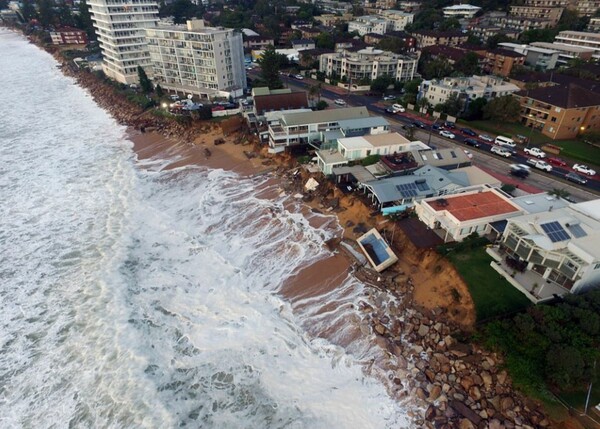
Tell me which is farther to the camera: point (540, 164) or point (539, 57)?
point (539, 57)

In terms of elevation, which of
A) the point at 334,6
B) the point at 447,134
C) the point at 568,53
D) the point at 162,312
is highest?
the point at 334,6

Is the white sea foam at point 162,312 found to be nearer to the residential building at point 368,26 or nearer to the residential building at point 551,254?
the residential building at point 551,254

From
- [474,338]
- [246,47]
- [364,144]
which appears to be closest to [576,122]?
[364,144]

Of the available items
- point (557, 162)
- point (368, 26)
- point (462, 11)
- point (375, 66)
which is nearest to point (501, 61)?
point (375, 66)

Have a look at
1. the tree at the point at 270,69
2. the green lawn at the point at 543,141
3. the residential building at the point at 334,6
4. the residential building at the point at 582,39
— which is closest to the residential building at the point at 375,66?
the tree at the point at 270,69

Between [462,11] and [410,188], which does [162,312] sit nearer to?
[410,188]

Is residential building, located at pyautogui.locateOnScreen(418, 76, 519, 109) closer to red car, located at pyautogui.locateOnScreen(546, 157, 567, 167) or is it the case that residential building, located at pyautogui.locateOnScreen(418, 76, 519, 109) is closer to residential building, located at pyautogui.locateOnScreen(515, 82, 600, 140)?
residential building, located at pyautogui.locateOnScreen(515, 82, 600, 140)

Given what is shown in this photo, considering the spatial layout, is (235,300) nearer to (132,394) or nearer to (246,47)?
(132,394)
